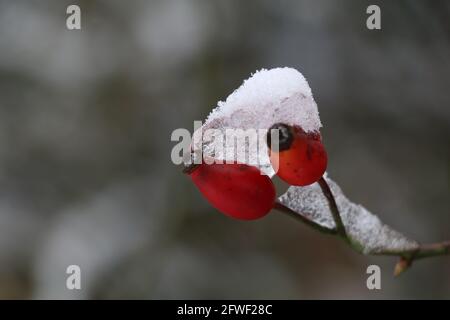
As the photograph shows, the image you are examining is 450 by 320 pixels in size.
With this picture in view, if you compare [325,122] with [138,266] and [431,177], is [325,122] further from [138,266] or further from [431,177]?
[138,266]

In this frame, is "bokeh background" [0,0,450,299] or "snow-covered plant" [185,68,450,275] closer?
"snow-covered plant" [185,68,450,275]

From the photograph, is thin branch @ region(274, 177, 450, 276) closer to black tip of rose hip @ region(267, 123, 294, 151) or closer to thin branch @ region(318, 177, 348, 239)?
thin branch @ region(318, 177, 348, 239)

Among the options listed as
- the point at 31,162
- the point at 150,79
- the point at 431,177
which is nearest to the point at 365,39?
the point at 431,177

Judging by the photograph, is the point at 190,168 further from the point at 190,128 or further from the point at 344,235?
the point at 190,128

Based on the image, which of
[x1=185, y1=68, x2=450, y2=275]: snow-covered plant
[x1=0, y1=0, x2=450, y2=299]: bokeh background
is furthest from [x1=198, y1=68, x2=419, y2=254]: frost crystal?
[x1=0, y1=0, x2=450, y2=299]: bokeh background

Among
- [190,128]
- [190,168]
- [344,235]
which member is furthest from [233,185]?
[190,128]
